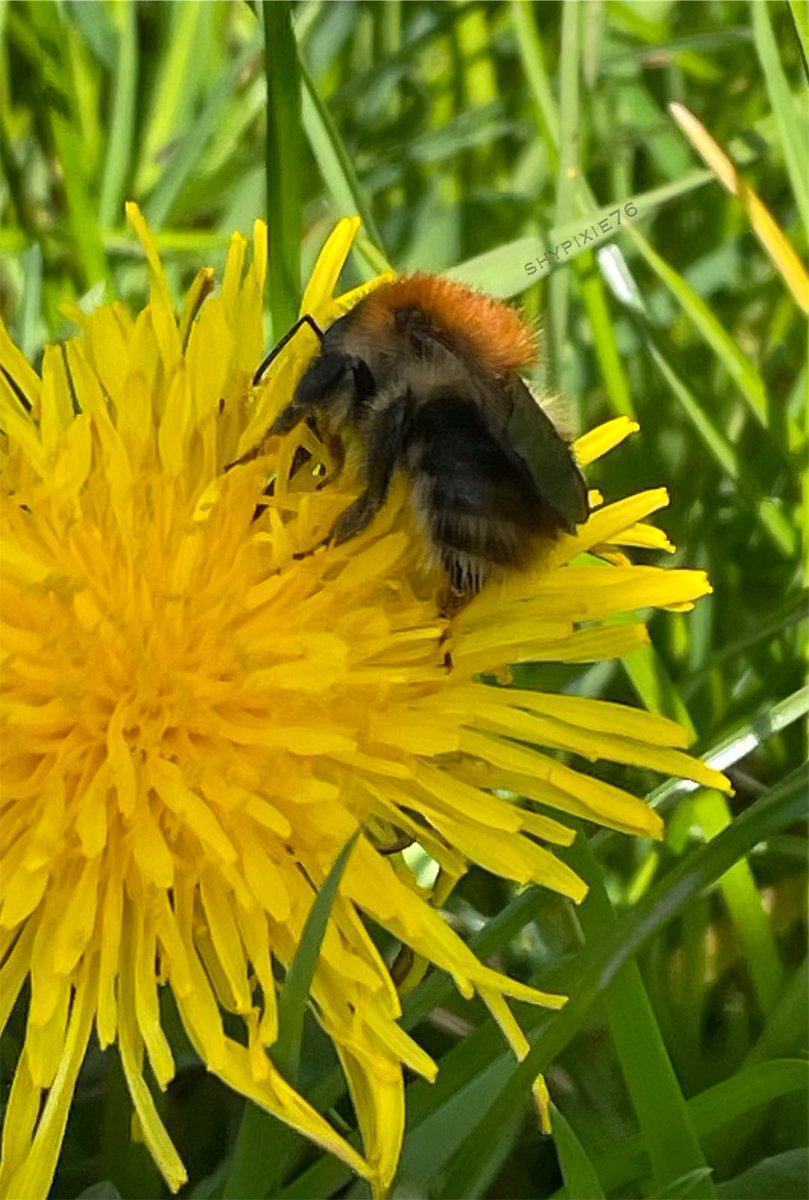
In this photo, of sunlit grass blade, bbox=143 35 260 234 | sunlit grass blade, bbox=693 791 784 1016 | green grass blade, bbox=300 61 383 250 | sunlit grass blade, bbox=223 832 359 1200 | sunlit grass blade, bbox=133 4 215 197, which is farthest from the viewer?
sunlit grass blade, bbox=133 4 215 197

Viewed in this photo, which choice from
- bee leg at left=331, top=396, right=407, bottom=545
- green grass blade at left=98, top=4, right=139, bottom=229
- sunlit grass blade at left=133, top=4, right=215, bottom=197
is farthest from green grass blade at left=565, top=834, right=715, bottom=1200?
sunlit grass blade at left=133, top=4, right=215, bottom=197

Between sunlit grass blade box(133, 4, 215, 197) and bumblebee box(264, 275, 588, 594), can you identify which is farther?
sunlit grass blade box(133, 4, 215, 197)

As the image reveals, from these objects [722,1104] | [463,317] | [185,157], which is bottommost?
[722,1104]

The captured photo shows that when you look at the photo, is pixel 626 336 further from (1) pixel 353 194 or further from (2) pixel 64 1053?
(2) pixel 64 1053

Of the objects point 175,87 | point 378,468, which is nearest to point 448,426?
point 378,468

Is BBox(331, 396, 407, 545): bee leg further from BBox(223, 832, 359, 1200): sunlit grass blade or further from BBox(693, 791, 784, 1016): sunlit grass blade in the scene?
BBox(693, 791, 784, 1016): sunlit grass blade

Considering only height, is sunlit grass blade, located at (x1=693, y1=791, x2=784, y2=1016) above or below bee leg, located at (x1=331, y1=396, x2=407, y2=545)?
below

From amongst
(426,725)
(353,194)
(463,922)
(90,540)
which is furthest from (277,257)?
(463,922)

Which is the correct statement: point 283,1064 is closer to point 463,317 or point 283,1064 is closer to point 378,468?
point 378,468
